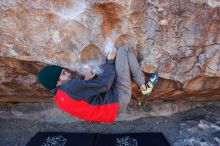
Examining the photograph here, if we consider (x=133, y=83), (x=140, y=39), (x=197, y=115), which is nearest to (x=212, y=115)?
(x=197, y=115)

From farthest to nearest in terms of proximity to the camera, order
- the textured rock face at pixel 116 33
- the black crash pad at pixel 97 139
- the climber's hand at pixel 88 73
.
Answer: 1. the black crash pad at pixel 97 139
2. the climber's hand at pixel 88 73
3. the textured rock face at pixel 116 33

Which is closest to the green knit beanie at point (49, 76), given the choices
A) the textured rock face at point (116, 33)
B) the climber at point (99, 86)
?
the climber at point (99, 86)

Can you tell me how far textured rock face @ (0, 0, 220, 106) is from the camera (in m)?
2.30

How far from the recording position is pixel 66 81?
235 cm

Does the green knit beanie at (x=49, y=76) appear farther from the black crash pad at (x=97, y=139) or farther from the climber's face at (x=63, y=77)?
the black crash pad at (x=97, y=139)

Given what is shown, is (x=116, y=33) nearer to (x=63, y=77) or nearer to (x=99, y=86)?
(x=99, y=86)

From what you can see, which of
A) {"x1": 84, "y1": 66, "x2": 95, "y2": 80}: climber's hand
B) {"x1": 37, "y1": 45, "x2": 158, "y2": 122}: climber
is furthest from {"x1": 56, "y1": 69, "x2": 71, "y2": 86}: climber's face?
{"x1": 84, "y1": 66, "x2": 95, "y2": 80}: climber's hand

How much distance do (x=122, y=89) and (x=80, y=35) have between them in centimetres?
53

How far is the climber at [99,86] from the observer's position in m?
2.31

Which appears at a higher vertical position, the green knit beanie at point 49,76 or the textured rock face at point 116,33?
the textured rock face at point 116,33

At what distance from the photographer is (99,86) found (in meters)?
2.32

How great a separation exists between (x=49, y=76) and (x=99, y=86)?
0.40m

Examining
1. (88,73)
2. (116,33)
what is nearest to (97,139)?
(88,73)

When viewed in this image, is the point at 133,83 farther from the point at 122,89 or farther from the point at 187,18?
the point at 187,18
